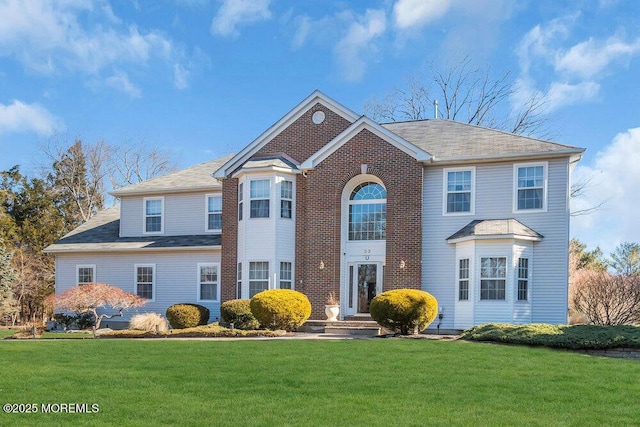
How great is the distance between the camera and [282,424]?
8344mm

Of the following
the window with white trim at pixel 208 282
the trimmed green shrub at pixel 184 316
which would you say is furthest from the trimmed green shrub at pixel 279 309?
the window with white trim at pixel 208 282

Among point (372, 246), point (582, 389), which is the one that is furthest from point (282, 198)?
point (582, 389)

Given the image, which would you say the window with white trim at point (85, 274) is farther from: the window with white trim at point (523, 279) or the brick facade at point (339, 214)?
the window with white trim at point (523, 279)

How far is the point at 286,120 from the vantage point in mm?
26078

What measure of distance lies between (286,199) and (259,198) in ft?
3.27

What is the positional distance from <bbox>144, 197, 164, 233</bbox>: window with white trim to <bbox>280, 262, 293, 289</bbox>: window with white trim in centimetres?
736

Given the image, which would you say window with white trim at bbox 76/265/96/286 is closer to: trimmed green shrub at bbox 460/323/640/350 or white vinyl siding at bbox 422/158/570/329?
white vinyl siding at bbox 422/158/570/329

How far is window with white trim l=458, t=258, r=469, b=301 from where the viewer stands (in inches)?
891

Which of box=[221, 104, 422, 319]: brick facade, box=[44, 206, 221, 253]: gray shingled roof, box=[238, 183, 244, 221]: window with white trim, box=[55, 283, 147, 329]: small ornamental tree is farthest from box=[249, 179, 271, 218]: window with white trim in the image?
box=[55, 283, 147, 329]: small ornamental tree

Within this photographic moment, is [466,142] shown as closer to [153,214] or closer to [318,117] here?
[318,117]

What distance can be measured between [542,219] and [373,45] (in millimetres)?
8183

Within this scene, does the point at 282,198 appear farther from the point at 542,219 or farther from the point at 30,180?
the point at 30,180

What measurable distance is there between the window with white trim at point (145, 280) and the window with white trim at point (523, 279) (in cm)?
1482

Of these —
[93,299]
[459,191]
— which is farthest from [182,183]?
[459,191]
